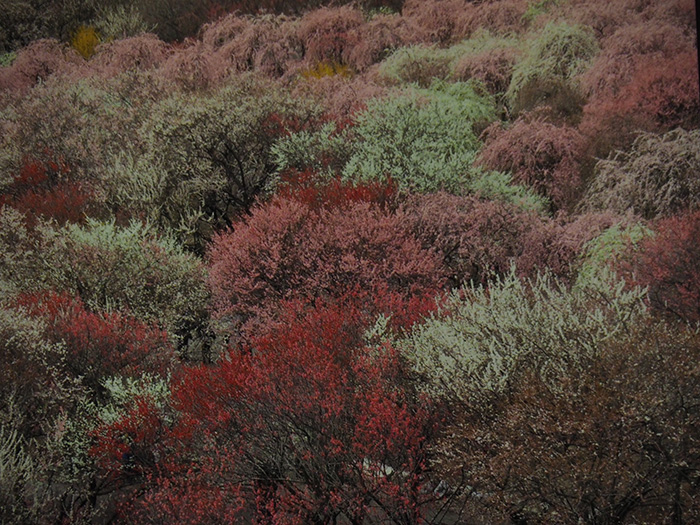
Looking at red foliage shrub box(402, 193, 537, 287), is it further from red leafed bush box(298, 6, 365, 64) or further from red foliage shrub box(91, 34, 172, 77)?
red foliage shrub box(91, 34, 172, 77)

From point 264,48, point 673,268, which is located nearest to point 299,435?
point 673,268

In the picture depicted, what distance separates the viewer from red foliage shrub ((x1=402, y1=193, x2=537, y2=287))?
1560 centimetres

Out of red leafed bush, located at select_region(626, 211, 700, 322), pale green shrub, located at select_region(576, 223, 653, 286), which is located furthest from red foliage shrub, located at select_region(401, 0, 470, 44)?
red leafed bush, located at select_region(626, 211, 700, 322)

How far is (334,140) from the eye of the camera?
69.8ft

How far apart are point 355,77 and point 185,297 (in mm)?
15791

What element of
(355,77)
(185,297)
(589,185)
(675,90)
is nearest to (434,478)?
(185,297)

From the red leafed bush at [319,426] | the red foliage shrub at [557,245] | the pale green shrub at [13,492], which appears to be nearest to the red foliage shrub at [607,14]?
the red foliage shrub at [557,245]

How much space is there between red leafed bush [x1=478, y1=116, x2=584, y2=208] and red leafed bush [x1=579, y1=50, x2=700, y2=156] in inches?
26.0

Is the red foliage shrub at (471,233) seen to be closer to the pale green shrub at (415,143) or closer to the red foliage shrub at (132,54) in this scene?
the pale green shrub at (415,143)

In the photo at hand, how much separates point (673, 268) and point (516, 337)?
4268mm

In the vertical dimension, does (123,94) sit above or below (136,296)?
above

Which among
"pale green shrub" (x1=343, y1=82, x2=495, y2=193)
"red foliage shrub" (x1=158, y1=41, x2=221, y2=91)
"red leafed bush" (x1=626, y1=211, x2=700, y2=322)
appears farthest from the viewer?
"red foliage shrub" (x1=158, y1=41, x2=221, y2=91)

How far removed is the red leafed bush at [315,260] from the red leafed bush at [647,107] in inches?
270

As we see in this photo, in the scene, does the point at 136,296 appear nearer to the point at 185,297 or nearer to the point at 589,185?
the point at 185,297
